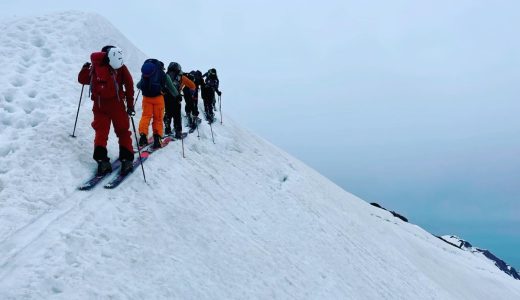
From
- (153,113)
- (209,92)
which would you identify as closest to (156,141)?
(153,113)

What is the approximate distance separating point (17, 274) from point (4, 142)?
4.18m

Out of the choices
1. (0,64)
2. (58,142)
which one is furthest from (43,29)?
(58,142)

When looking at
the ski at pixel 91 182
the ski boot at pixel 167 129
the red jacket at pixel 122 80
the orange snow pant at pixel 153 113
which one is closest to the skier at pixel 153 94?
the orange snow pant at pixel 153 113

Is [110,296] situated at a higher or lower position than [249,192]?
lower

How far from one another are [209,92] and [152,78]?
645cm

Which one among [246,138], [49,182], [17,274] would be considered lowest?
[17,274]

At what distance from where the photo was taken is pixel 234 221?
10445mm

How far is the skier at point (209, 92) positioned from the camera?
1761 centimetres

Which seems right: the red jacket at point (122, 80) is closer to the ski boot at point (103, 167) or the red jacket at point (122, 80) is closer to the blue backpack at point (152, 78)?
the ski boot at point (103, 167)

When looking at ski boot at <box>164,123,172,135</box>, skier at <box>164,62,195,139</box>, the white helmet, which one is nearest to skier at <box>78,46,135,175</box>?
the white helmet

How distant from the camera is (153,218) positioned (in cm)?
827

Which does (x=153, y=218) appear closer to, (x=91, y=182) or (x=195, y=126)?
(x=91, y=182)

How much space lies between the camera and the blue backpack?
11.8m

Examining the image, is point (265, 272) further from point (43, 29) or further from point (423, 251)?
point (423, 251)
